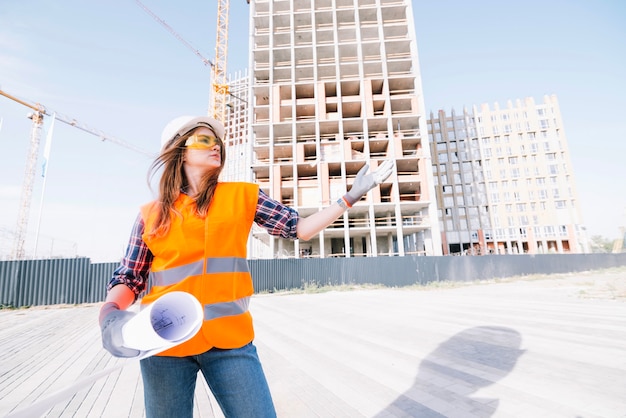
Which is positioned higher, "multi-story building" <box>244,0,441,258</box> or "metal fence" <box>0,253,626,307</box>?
"multi-story building" <box>244,0,441,258</box>

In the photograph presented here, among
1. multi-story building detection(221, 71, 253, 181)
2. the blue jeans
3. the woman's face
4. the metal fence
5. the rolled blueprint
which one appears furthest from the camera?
multi-story building detection(221, 71, 253, 181)

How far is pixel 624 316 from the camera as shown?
21.0ft

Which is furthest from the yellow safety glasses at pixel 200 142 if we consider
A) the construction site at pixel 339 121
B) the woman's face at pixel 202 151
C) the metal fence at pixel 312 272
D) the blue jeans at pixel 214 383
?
the construction site at pixel 339 121

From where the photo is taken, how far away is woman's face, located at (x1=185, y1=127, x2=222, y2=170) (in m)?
1.48

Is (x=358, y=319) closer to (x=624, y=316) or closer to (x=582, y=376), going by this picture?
(x=582, y=376)

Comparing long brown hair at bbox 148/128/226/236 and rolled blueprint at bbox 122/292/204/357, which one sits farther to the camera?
long brown hair at bbox 148/128/226/236

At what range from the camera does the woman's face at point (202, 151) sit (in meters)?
1.48

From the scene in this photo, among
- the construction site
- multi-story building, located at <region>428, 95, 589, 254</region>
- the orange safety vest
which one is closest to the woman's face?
the orange safety vest

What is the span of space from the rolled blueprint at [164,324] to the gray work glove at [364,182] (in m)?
1.00

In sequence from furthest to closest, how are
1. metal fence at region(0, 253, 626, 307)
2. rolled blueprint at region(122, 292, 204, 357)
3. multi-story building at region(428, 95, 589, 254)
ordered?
multi-story building at region(428, 95, 589, 254), metal fence at region(0, 253, 626, 307), rolled blueprint at region(122, 292, 204, 357)

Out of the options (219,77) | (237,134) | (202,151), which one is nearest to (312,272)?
(202,151)

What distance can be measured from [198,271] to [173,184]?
51 centimetres

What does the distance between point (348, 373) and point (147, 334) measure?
338 centimetres

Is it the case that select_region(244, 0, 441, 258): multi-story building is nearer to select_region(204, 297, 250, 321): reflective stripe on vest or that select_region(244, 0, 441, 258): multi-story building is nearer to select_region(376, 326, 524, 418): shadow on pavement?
select_region(376, 326, 524, 418): shadow on pavement
